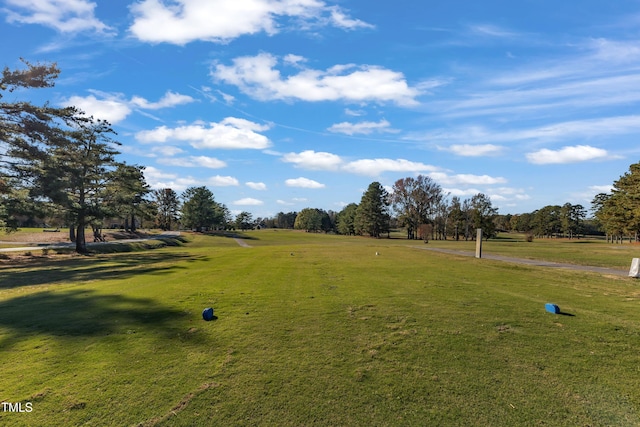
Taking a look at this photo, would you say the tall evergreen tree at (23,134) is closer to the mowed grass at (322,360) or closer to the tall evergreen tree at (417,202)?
the mowed grass at (322,360)

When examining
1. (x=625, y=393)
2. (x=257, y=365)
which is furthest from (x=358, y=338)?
(x=625, y=393)

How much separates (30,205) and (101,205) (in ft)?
32.1

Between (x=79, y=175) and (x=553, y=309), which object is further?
(x=79, y=175)

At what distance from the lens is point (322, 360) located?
19.7 feet

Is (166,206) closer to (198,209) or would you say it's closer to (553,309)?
(198,209)

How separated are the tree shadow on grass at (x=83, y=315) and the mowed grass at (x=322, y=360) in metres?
0.06

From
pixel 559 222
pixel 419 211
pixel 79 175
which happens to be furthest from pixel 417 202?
pixel 79 175

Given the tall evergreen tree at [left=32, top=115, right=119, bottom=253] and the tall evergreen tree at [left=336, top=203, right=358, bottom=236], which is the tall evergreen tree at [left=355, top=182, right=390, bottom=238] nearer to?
the tall evergreen tree at [left=336, top=203, right=358, bottom=236]

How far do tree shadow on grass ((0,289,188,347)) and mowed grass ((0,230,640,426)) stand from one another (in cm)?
6

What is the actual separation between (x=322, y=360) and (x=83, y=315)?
6.89 m

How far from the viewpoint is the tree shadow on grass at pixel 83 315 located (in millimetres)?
7621

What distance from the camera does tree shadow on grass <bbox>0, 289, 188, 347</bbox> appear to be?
7621 mm

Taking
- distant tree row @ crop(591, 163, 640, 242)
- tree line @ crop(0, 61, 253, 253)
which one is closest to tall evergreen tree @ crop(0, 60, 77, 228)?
tree line @ crop(0, 61, 253, 253)

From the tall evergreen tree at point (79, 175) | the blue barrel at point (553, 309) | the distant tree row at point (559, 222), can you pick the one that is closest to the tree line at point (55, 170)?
the tall evergreen tree at point (79, 175)
